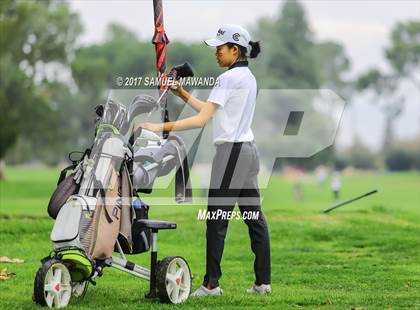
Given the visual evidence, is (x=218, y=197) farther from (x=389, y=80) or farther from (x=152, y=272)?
(x=389, y=80)

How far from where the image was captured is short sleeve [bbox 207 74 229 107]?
7.75 m

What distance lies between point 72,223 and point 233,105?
5.71ft

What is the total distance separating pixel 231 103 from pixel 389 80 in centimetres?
9202

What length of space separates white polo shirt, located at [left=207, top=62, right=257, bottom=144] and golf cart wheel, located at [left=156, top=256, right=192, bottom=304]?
3.54ft

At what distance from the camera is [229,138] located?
7836 mm

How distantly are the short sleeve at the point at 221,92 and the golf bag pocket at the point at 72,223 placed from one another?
1.37 metres

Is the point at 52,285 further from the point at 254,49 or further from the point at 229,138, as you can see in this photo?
the point at 254,49

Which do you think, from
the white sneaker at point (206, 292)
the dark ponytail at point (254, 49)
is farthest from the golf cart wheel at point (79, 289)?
the dark ponytail at point (254, 49)

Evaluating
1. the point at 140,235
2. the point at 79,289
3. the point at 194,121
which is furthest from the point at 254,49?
the point at 79,289

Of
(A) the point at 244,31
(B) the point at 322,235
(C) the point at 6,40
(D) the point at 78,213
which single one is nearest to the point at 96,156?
(D) the point at 78,213

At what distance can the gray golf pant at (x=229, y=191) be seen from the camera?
25.7 feet

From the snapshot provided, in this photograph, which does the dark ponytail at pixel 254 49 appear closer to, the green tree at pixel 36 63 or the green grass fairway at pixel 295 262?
the green grass fairway at pixel 295 262

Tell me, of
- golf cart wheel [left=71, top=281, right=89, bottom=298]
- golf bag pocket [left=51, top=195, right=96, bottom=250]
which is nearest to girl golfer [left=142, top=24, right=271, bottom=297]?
golf cart wheel [left=71, top=281, right=89, bottom=298]

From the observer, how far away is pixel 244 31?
7926mm
